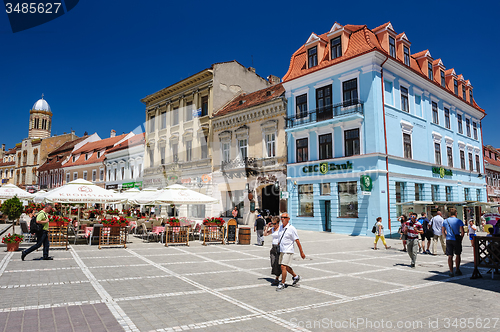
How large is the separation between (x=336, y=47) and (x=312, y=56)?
2052 mm

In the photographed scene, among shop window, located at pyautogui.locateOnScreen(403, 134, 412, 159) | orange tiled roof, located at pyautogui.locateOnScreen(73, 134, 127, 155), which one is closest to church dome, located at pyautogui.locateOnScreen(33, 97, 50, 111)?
orange tiled roof, located at pyautogui.locateOnScreen(73, 134, 127, 155)

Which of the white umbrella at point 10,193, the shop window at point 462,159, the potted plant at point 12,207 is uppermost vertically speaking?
the shop window at point 462,159

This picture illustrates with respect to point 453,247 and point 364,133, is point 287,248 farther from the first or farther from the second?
point 364,133

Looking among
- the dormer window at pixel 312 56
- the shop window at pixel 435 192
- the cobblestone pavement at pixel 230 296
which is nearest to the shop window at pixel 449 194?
the shop window at pixel 435 192

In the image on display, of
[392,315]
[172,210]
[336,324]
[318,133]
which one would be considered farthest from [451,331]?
[172,210]

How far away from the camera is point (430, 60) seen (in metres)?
28.2

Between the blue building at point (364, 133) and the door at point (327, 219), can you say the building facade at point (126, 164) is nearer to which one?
the blue building at point (364, 133)

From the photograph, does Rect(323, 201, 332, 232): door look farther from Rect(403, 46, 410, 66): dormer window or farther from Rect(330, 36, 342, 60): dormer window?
Rect(403, 46, 410, 66): dormer window

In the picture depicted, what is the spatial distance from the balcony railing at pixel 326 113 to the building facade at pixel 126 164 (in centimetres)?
2363

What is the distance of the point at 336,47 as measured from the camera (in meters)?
24.2

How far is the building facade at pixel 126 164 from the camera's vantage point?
141 feet

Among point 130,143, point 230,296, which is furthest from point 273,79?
point 230,296

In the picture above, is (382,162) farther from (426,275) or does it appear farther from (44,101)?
(44,101)

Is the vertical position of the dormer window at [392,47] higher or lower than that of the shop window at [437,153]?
higher
